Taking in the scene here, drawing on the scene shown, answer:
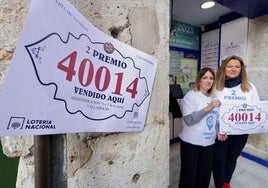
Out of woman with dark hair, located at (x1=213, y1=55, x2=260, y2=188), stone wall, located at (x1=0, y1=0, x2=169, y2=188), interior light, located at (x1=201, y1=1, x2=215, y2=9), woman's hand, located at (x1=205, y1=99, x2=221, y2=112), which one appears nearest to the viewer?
stone wall, located at (x1=0, y1=0, x2=169, y2=188)

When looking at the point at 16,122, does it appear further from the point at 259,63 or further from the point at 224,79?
the point at 259,63

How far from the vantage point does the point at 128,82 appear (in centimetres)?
68

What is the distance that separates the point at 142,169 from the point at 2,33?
29.3 inches

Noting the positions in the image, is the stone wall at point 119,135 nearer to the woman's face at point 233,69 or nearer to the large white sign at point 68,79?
the large white sign at point 68,79

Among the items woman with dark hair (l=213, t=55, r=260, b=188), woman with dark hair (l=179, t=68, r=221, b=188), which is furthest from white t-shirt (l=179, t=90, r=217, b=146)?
woman with dark hair (l=213, t=55, r=260, b=188)

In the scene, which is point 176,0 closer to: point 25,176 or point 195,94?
point 195,94

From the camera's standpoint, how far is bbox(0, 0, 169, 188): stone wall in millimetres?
545

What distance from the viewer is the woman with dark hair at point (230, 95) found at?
140cm

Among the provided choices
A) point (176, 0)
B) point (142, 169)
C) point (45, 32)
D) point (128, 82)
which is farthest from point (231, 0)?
point (45, 32)

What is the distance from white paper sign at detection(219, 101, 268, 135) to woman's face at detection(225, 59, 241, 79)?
0.26 meters

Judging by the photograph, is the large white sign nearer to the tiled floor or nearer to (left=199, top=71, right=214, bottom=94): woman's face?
(left=199, top=71, right=214, bottom=94): woman's face

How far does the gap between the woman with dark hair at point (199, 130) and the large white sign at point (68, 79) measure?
26.8 inches

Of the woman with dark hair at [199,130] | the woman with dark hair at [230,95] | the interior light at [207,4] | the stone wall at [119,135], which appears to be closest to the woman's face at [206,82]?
the woman with dark hair at [199,130]

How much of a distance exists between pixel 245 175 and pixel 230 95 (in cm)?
131
